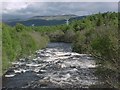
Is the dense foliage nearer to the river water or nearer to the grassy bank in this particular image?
the grassy bank

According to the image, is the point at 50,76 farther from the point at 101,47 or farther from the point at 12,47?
the point at 12,47

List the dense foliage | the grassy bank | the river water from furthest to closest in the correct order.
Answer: the grassy bank < the river water < the dense foliage

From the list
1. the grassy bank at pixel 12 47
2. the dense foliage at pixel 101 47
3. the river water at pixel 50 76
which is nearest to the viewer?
the dense foliage at pixel 101 47

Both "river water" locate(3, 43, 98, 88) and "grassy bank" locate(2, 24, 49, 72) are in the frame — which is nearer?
"river water" locate(3, 43, 98, 88)

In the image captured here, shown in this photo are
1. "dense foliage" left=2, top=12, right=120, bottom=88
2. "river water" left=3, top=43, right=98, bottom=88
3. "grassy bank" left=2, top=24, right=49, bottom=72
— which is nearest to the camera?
"dense foliage" left=2, top=12, right=120, bottom=88

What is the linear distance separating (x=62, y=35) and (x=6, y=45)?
330 feet

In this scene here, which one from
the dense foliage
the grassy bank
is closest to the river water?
the grassy bank

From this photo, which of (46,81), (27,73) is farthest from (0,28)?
(46,81)

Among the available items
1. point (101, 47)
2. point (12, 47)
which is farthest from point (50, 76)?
point (12, 47)

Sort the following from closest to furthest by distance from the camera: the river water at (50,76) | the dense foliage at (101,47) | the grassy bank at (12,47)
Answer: the dense foliage at (101,47)
the river water at (50,76)
the grassy bank at (12,47)

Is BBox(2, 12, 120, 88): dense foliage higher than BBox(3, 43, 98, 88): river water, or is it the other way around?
BBox(2, 12, 120, 88): dense foliage

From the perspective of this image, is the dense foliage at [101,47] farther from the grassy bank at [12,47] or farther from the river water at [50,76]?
the river water at [50,76]

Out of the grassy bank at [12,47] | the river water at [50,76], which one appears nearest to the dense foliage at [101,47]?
the grassy bank at [12,47]

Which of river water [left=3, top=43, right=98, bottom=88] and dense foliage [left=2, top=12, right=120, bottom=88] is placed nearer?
dense foliage [left=2, top=12, right=120, bottom=88]
